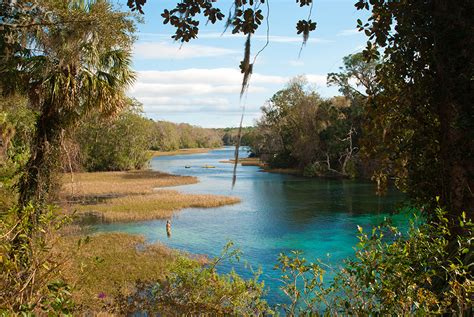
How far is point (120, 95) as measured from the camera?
1037 centimetres

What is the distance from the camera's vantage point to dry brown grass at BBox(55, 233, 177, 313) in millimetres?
10555

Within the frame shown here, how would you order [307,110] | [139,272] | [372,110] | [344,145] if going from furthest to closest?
[307,110]
[344,145]
[139,272]
[372,110]

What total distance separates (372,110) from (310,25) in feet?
4.63

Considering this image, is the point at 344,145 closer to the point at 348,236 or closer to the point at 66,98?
the point at 348,236

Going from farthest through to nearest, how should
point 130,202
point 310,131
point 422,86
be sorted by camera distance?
1. point 310,131
2. point 130,202
3. point 422,86

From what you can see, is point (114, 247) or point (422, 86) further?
point (114, 247)

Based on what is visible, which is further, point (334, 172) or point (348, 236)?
point (334, 172)

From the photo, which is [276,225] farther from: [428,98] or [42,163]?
[428,98]

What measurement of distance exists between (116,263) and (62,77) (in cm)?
682

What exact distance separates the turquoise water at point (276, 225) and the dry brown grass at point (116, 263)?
50.6 inches

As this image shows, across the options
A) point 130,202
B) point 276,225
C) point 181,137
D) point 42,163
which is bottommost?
point 130,202

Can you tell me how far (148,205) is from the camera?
26000 millimetres

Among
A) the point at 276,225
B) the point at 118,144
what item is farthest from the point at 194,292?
the point at 118,144

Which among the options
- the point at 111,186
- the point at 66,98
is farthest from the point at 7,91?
the point at 111,186
